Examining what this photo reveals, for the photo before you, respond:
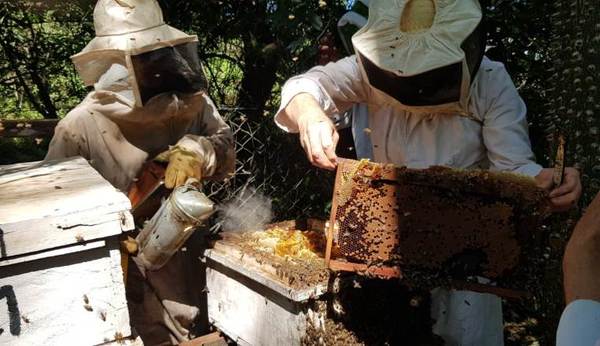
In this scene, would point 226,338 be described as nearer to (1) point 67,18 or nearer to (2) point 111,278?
(2) point 111,278

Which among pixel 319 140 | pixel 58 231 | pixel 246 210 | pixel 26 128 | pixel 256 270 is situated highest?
pixel 319 140

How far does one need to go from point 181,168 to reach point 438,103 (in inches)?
45.6

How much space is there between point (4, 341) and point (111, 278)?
1.09ft

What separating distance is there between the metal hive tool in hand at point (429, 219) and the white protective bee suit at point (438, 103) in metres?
0.30

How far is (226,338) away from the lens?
2.59 meters

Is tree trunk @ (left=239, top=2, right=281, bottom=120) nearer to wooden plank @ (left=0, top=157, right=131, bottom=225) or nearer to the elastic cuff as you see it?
the elastic cuff

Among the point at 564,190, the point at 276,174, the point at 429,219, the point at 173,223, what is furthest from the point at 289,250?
the point at 276,174

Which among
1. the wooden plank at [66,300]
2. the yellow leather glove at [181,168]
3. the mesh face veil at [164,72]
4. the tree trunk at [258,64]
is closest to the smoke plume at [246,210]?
the tree trunk at [258,64]

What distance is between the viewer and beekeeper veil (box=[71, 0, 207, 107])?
2.23 m

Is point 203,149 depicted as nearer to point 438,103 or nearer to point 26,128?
point 438,103

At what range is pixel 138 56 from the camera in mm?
2186

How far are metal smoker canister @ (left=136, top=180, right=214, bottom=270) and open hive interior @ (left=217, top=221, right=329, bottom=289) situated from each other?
33 centimetres

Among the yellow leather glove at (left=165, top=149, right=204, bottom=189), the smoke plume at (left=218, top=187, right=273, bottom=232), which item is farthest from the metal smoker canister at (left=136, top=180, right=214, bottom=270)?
the smoke plume at (left=218, top=187, right=273, bottom=232)

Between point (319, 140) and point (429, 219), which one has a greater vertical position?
point (319, 140)
